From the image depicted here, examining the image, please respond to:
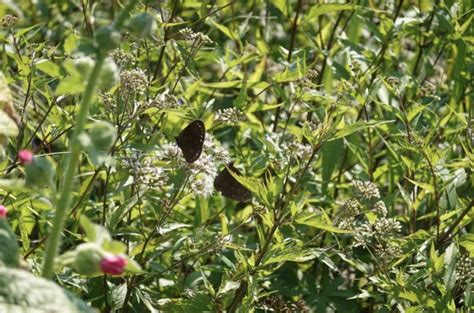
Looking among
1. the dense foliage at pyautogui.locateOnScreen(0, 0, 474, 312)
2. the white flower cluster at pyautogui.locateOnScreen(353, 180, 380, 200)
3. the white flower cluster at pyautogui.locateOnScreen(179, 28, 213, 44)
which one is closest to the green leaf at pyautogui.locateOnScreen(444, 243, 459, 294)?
the dense foliage at pyautogui.locateOnScreen(0, 0, 474, 312)

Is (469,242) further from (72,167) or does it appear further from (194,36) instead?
(72,167)

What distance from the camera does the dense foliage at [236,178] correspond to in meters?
2.04

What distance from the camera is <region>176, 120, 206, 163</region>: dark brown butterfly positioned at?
212cm

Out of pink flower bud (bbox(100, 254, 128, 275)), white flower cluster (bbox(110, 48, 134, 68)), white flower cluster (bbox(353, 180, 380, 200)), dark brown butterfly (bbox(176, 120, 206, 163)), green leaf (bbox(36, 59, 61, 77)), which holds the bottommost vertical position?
white flower cluster (bbox(353, 180, 380, 200))

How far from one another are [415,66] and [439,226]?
99 cm

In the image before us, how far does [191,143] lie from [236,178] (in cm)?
15

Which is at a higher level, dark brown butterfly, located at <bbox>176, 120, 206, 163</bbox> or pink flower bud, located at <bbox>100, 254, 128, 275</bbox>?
pink flower bud, located at <bbox>100, 254, 128, 275</bbox>

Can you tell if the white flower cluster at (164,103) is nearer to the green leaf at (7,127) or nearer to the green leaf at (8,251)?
the green leaf at (7,127)

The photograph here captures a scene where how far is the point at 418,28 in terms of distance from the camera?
3125mm

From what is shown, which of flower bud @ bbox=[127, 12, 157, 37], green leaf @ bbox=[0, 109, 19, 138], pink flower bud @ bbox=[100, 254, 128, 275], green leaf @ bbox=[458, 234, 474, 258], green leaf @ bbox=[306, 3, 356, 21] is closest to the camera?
pink flower bud @ bbox=[100, 254, 128, 275]

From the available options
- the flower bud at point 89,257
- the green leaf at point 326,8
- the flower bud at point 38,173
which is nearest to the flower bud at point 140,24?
the flower bud at point 38,173

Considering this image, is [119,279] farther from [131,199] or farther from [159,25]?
[159,25]

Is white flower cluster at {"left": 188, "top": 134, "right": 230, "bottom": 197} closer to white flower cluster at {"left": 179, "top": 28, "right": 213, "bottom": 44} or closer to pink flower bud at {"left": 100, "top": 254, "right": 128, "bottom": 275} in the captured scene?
white flower cluster at {"left": 179, "top": 28, "right": 213, "bottom": 44}

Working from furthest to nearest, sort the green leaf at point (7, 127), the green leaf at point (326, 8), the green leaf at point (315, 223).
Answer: the green leaf at point (326, 8)
the green leaf at point (315, 223)
the green leaf at point (7, 127)
